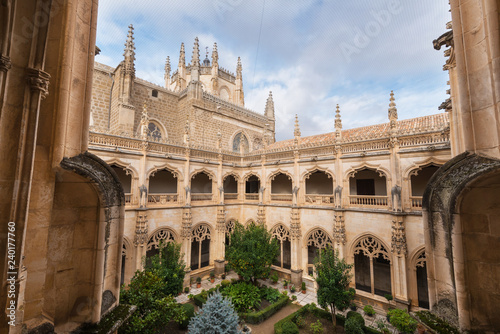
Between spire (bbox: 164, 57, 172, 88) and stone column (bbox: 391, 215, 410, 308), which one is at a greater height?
spire (bbox: 164, 57, 172, 88)

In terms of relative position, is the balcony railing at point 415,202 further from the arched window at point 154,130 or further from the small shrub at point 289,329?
the arched window at point 154,130

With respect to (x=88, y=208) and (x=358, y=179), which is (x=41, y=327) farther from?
(x=358, y=179)

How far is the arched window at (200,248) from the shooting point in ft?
50.5

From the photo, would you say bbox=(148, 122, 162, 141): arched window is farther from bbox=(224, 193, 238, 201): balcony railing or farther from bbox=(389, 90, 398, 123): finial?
bbox=(389, 90, 398, 123): finial

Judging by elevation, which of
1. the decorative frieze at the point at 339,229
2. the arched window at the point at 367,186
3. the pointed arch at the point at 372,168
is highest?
the pointed arch at the point at 372,168

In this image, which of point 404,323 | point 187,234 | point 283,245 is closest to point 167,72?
point 187,234

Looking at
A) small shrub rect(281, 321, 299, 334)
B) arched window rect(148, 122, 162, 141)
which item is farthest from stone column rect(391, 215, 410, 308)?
arched window rect(148, 122, 162, 141)

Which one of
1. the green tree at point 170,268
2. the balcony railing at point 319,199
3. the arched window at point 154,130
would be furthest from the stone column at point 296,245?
the arched window at point 154,130

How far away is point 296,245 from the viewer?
47.7ft

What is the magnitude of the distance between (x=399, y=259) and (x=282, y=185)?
397 inches

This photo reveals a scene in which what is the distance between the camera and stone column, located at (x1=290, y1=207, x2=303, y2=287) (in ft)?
46.7

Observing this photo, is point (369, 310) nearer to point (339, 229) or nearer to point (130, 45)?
point (339, 229)

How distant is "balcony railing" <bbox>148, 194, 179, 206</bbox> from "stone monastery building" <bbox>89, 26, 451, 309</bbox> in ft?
0.29

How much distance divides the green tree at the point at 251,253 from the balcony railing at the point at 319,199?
4031 millimetres
